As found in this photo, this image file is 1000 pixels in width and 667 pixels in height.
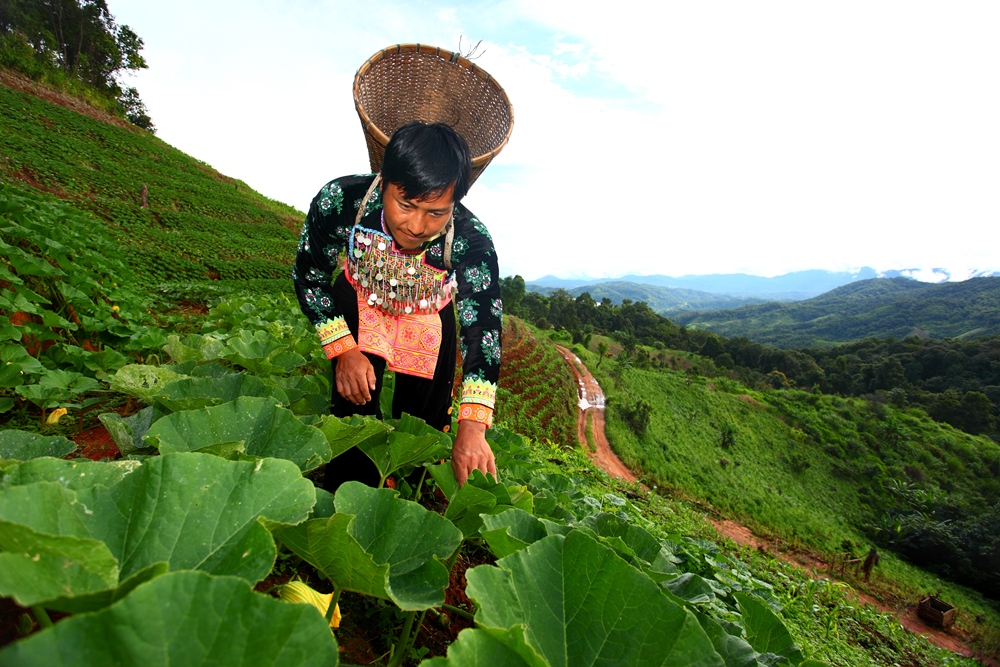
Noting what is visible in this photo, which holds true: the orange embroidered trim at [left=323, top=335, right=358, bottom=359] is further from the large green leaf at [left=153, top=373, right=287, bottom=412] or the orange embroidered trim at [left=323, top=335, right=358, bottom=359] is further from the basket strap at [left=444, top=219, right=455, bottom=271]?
the basket strap at [left=444, top=219, right=455, bottom=271]

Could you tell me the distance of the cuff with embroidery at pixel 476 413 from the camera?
186cm

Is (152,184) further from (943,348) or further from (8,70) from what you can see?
(943,348)

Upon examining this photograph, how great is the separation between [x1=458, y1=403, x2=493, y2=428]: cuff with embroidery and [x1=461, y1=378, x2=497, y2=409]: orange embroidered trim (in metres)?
0.02

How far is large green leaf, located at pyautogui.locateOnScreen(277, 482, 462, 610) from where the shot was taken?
0.94m

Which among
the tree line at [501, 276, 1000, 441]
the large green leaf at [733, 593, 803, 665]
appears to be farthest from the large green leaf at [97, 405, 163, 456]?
the tree line at [501, 276, 1000, 441]

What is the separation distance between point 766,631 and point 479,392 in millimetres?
1194

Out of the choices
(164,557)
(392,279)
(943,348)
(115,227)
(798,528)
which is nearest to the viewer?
(164,557)

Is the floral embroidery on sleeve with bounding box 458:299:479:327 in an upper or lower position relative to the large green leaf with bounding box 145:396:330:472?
upper

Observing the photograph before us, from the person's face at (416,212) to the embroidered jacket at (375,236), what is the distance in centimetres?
15

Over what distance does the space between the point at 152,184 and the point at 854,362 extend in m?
77.2

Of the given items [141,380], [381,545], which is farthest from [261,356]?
[381,545]

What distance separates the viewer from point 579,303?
6562 cm

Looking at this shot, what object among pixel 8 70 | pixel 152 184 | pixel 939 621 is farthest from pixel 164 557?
Result: pixel 8 70

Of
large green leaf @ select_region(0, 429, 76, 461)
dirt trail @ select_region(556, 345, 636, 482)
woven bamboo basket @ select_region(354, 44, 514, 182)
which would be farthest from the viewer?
dirt trail @ select_region(556, 345, 636, 482)
